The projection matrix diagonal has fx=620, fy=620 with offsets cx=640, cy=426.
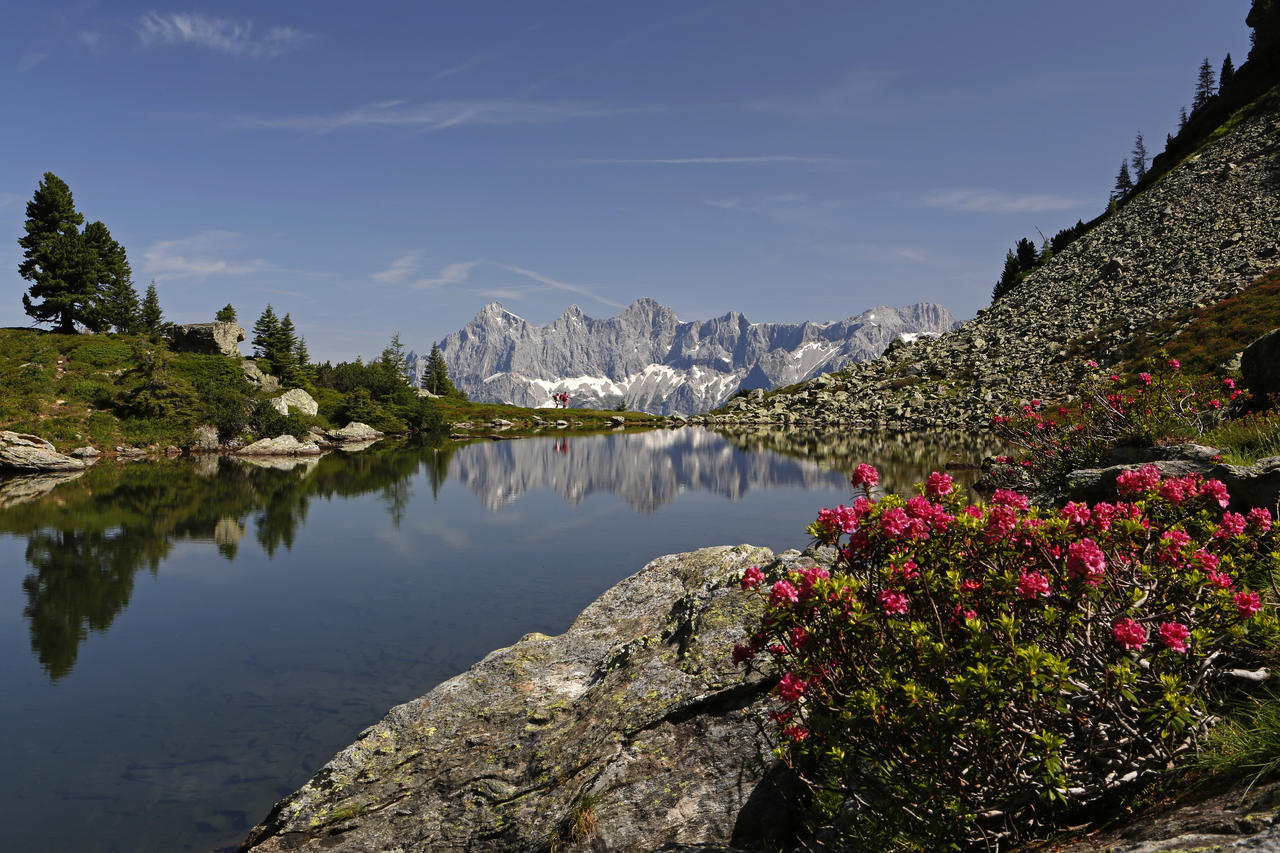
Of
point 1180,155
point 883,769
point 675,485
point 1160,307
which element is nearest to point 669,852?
point 883,769

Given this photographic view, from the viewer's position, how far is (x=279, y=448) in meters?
78.1

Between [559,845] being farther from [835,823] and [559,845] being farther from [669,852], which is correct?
[835,823]

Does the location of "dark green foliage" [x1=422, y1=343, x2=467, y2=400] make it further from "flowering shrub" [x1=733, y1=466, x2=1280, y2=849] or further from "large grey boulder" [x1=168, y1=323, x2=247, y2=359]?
"flowering shrub" [x1=733, y1=466, x2=1280, y2=849]

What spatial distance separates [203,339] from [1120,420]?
125804mm

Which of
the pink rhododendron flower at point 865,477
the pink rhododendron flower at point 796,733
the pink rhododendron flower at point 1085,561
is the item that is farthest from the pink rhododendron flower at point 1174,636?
the pink rhododendron flower at point 796,733

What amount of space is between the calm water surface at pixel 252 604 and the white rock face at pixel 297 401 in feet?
136

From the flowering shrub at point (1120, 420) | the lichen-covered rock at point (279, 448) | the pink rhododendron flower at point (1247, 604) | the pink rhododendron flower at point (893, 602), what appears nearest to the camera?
the pink rhododendron flower at point (1247, 604)

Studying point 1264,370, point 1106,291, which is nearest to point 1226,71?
point 1106,291

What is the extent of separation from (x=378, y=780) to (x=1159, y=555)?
34.3ft

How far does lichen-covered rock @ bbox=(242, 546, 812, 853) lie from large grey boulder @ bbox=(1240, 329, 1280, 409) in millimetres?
15822

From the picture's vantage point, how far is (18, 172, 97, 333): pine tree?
8862cm

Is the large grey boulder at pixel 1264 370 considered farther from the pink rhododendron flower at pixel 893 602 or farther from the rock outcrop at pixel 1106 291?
the rock outcrop at pixel 1106 291

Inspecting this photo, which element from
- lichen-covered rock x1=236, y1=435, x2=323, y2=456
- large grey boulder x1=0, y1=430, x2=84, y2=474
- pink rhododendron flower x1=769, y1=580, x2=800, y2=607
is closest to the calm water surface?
large grey boulder x1=0, y1=430, x2=84, y2=474

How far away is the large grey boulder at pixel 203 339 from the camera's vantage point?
348 feet
